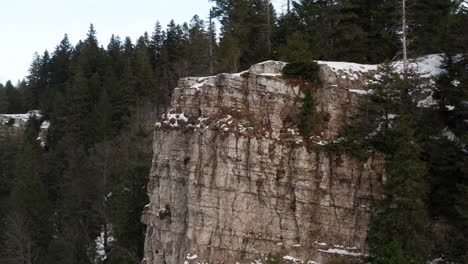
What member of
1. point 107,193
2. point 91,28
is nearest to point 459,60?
point 107,193

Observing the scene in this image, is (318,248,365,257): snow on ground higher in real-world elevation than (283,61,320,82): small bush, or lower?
lower

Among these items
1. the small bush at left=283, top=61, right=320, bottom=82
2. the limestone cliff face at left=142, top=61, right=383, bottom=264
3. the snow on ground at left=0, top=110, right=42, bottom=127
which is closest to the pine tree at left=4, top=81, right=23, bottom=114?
the snow on ground at left=0, top=110, right=42, bottom=127

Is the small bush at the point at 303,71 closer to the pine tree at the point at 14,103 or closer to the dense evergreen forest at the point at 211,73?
the dense evergreen forest at the point at 211,73

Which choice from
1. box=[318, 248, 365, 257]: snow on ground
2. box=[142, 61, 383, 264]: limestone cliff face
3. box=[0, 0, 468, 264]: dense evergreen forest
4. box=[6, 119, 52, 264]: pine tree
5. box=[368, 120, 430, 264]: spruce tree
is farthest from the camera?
box=[6, 119, 52, 264]: pine tree

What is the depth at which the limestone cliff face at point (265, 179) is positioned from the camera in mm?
19172

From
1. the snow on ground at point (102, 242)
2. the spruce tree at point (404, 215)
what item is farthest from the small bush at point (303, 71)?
the snow on ground at point (102, 242)

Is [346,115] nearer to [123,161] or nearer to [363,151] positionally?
[363,151]

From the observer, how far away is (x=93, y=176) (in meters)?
34.9

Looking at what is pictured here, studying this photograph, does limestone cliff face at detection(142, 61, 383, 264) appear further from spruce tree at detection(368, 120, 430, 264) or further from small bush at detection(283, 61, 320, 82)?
spruce tree at detection(368, 120, 430, 264)

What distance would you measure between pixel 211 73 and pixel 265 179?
1580cm

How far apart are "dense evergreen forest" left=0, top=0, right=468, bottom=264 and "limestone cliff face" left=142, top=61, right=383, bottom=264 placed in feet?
4.89

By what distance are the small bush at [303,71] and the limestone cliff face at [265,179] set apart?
1.62ft

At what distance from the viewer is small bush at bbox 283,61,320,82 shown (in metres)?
20.9

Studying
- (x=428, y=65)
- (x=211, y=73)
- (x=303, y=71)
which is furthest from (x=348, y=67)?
(x=211, y=73)
